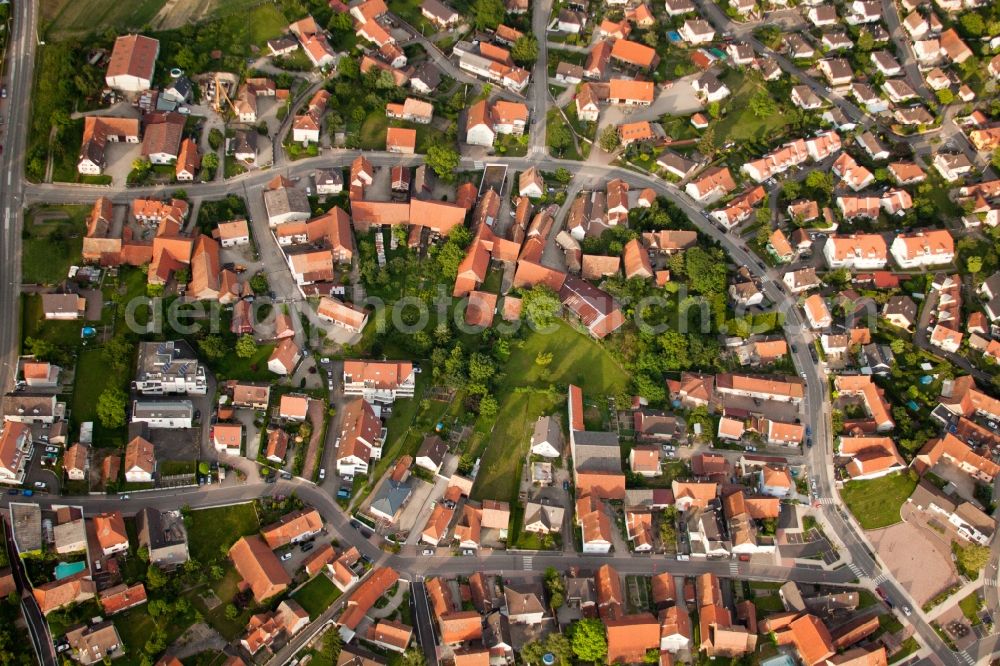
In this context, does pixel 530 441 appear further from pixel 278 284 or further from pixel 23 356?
pixel 23 356

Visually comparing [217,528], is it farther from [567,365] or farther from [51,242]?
[567,365]

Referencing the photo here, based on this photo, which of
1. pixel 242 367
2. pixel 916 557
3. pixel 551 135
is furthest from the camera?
pixel 551 135

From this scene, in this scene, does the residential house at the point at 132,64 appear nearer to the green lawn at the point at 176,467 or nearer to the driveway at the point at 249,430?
the driveway at the point at 249,430

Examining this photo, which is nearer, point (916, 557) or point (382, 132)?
point (916, 557)

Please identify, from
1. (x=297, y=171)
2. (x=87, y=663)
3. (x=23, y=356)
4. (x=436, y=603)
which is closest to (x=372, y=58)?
(x=297, y=171)

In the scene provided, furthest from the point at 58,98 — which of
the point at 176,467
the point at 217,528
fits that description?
the point at 217,528

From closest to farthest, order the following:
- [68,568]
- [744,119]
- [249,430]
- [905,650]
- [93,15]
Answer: [68,568]
[905,650]
[249,430]
[93,15]
[744,119]


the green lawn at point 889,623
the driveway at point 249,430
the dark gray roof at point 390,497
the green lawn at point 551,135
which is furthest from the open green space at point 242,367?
the green lawn at point 889,623
